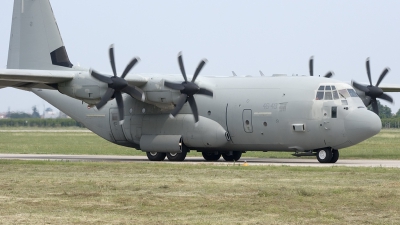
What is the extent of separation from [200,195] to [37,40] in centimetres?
2020

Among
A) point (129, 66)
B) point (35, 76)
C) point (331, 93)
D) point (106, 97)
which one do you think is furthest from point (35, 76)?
point (331, 93)

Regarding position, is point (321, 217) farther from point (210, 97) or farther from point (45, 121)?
point (45, 121)

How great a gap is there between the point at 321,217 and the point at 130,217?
12.2ft

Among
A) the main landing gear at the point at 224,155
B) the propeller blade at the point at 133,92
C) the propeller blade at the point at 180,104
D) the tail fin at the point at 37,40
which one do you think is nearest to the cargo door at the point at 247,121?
the propeller blade at the point at 180,104

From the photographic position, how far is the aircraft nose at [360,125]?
28500 mm

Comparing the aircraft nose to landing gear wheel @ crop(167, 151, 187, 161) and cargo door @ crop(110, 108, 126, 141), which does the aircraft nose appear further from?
cargo door @ crop(110, 108, 126, 141)

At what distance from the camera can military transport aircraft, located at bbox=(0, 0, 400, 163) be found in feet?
95.6

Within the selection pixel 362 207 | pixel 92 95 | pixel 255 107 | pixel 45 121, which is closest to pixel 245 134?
pixel 255 107

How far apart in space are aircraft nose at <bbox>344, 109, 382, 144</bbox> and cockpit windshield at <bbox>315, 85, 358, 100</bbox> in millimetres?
873

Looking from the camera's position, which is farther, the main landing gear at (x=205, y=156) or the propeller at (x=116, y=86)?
the main landing gear at (x=205, y=156)

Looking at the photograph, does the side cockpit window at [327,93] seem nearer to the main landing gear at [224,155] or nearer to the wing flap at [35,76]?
the main landing gear at [224,155]

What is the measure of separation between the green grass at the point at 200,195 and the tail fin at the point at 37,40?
10.5 m

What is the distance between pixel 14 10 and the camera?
36406mm

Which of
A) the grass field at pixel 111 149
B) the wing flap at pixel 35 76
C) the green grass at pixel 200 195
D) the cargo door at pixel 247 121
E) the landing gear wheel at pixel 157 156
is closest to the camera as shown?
the green grass at pixel 200 195
